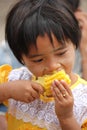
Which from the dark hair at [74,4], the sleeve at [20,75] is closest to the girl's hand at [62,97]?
the sleeve at [20,75]

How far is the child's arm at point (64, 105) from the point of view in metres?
1.32

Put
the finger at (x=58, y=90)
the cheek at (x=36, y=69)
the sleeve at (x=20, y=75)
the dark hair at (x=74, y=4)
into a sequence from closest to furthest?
the finger at (x=58, y=90) < the cheek at (x=36, y=69) < the sleeve at (x=20, y=75) < the dark hair at (x=74, y=4)

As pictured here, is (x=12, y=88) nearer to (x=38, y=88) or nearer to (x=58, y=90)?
(x=38, y=88)

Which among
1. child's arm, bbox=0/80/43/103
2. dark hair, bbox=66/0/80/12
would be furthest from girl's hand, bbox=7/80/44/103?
dark hair, bbox=66/0/80/12

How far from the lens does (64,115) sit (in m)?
1.39

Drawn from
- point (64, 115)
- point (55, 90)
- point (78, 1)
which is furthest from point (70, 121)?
point (78, 1)

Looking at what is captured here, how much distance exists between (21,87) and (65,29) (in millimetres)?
290

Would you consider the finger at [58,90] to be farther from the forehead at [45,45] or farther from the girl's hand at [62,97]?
the forehead at [45,45]

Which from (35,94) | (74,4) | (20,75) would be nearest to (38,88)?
(35,94)

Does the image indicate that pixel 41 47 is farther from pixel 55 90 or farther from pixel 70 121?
pixel 70 121

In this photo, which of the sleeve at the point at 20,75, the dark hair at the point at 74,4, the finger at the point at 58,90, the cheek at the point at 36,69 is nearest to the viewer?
the finger at the point at 58,90

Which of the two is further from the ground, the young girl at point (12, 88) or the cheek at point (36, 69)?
the cheek at point (36, 69)

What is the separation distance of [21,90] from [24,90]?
0.09 feet

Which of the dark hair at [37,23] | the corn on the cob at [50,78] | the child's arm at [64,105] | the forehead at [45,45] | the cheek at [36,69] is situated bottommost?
the child's arm at [64,105]
